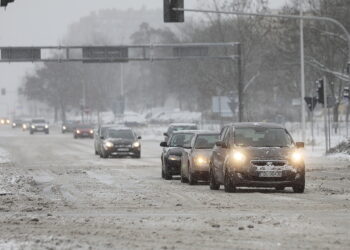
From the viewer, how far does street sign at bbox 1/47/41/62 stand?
7119 centimetres

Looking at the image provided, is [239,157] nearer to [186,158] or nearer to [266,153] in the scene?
[266,153]

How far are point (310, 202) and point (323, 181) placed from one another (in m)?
8.96

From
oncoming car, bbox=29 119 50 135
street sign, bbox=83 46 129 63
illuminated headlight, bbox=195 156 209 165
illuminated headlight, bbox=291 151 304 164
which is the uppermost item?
street sign, bbox=83 46 129 63

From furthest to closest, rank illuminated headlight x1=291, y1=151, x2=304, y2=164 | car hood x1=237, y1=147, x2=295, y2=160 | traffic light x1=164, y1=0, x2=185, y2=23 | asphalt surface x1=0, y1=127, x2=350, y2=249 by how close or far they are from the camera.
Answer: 1. traffic light x1=164, y1=0, x2=185, y2=23
2. illuminated headlight x1=291, y1=151, x2=304, y2=164
3. car hood x1=237, y1=147, x2=295, y2=160
4. asphalt surface x1=0, y1=127, x2=350, y2=249

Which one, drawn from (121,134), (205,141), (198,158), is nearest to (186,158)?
(205,141)

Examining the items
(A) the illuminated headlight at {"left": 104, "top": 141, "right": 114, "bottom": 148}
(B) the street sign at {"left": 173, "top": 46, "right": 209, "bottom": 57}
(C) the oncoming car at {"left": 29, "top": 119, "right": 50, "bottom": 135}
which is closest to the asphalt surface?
(A) the illuminated headlight at {"left": 104, "top": 141, "right": 114, "bottom": 148}

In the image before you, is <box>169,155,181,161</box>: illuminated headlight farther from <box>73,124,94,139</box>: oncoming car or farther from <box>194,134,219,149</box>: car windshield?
<box>73,124,94,139</box>: oncoming car

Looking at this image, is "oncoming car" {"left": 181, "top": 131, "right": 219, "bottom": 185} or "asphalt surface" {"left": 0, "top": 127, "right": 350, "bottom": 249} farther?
"oncoming car" {"left": 181, "top": 131, "right": 219, "bottom": 185}

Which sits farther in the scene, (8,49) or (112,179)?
(8,49)

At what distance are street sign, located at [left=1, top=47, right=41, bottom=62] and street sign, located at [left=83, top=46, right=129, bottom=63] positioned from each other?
10.0 feet

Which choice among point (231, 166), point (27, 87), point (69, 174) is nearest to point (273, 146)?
point (231, 166)

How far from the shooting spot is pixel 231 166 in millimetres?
24188

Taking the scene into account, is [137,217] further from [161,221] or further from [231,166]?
[231,166]

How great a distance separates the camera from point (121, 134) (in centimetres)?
5388
